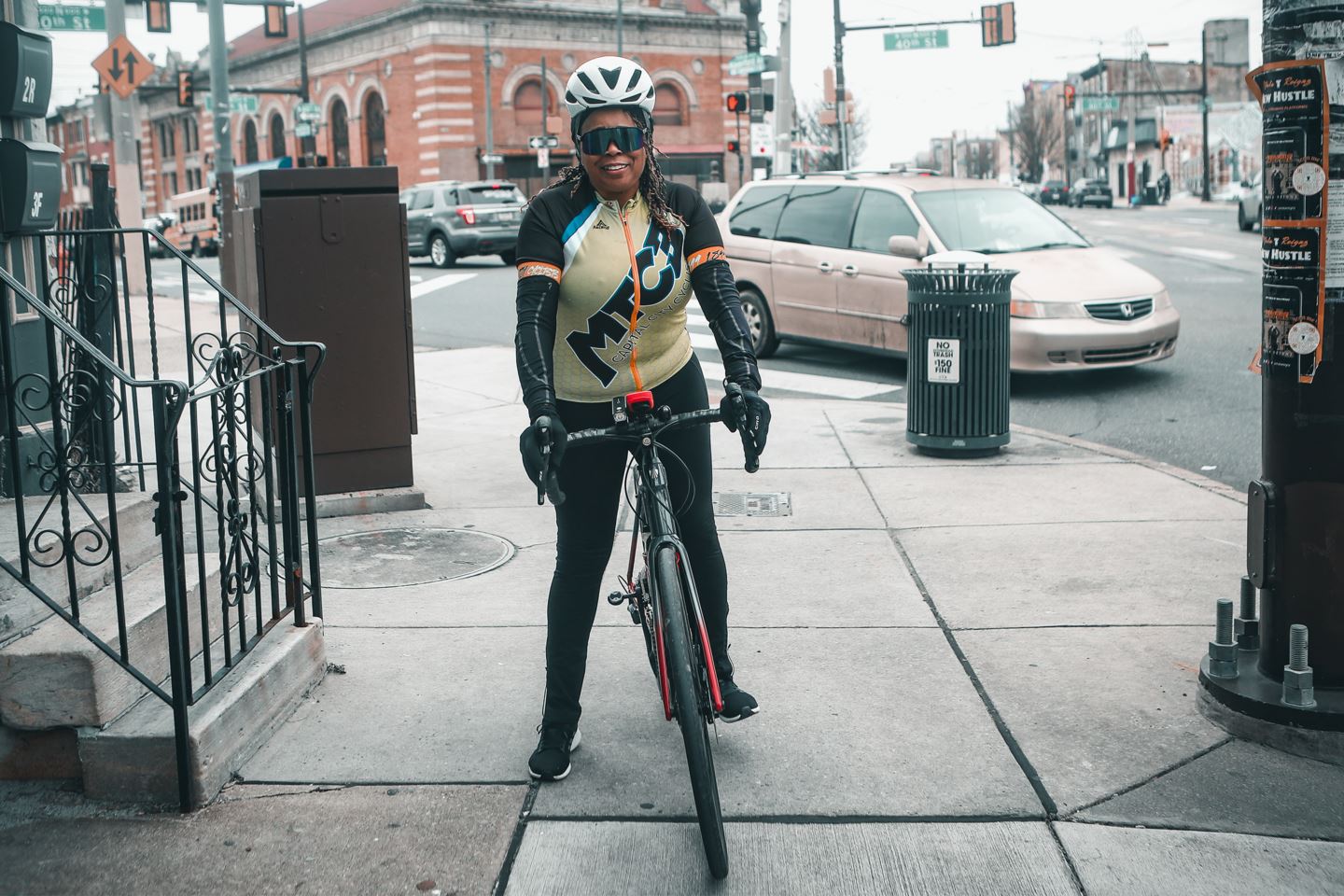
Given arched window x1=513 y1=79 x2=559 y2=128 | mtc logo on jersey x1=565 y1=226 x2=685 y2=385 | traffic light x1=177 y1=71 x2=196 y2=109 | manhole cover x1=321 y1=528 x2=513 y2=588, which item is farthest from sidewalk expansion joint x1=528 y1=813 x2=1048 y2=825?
arched window x1=513 y1=79 x2=559 y2=128

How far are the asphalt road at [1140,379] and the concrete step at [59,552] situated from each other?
19.4 ft

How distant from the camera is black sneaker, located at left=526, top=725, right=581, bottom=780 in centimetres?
374

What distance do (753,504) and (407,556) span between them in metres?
1.91

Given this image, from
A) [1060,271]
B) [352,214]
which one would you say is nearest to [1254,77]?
[352,214]

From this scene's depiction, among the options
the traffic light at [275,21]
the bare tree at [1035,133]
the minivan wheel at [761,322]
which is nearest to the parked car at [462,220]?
the traffic light at [275,21]

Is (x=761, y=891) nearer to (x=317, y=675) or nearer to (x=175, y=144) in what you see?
(x=317, y=675)

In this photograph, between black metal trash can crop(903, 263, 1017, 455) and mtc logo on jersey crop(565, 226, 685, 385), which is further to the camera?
black metal trash can crop(903, 263, 1017, 455)

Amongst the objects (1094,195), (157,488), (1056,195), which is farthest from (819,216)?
(1056,195)

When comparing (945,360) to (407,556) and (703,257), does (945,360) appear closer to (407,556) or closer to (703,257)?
(407,556)

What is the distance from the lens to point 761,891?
10.4 ft

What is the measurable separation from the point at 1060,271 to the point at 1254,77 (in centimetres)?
743

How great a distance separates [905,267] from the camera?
37.5ft

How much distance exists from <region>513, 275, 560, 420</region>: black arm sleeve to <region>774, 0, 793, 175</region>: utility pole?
25824 millimetres

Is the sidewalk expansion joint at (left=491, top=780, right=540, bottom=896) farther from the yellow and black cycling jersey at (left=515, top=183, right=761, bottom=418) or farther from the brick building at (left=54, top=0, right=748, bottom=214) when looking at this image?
the brick building at (left=54, top=0, right=748, bottom=214)
